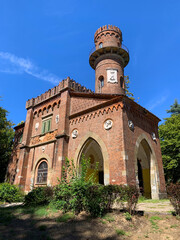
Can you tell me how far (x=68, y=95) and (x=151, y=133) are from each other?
26.4 feet

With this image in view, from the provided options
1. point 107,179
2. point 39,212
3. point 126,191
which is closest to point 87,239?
point 126,191

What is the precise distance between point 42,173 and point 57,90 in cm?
800

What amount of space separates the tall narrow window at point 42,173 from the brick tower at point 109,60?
30.5ft

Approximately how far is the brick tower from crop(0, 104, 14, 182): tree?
11317 millimetres

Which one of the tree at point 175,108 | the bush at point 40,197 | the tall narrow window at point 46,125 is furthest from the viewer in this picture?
the tree at point 175,108

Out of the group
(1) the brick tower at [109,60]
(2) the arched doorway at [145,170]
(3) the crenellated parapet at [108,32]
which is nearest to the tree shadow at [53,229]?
(2) the arched doorway at [145,170]

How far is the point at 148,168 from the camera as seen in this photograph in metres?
15.1

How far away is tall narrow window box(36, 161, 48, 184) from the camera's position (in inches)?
635

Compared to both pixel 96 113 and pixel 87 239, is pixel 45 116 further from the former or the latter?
pixel 87 239

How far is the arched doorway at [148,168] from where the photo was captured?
45.9ft

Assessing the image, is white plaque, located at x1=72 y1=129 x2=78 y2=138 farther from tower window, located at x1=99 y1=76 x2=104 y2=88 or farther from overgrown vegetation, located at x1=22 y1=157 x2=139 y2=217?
tower window, located at x1=99 y1=76 x2=104 y2=88

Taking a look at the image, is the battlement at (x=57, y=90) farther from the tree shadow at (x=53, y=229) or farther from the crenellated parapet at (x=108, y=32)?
the tree shadow at (x=53, y=229)

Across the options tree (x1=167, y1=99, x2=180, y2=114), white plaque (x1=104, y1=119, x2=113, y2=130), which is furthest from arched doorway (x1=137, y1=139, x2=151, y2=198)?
tree (x1=167, y1=99, x2=180, y2=114)

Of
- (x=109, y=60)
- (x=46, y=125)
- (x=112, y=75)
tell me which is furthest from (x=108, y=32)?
(x=46, y=125)
